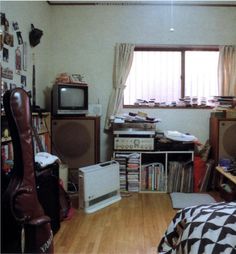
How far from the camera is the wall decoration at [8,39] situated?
110 inches

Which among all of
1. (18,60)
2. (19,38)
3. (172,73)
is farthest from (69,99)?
(172,73)

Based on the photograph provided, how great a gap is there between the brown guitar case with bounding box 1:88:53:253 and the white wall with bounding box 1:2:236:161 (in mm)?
2476

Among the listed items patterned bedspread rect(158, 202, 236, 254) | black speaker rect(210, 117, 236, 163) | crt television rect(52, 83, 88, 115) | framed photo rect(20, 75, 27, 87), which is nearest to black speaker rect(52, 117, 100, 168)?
crt television rect(52, 83, 88, 115)

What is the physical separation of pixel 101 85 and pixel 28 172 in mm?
2748

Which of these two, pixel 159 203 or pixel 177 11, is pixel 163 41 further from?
pixel 159 203

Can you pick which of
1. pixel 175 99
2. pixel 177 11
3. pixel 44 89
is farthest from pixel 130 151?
pixel 177 11

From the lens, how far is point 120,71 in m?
4.17

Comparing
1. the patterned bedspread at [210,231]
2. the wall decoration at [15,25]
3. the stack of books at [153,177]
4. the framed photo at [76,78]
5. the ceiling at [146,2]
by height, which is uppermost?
the ceiling at [146,2]

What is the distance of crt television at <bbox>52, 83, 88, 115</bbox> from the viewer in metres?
3.65

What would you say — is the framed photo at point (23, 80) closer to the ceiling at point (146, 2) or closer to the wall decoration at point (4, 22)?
the wall decoration at point (4, 22)

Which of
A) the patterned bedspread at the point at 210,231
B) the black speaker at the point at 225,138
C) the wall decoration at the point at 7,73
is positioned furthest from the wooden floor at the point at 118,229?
the wall decoration at the point at 7,73

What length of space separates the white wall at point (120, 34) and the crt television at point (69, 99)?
1.55ft

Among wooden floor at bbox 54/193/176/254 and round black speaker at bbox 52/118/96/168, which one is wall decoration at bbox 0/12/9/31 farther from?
wooden floor at bbox 54/193/176/254

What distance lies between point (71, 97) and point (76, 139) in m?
0.52
